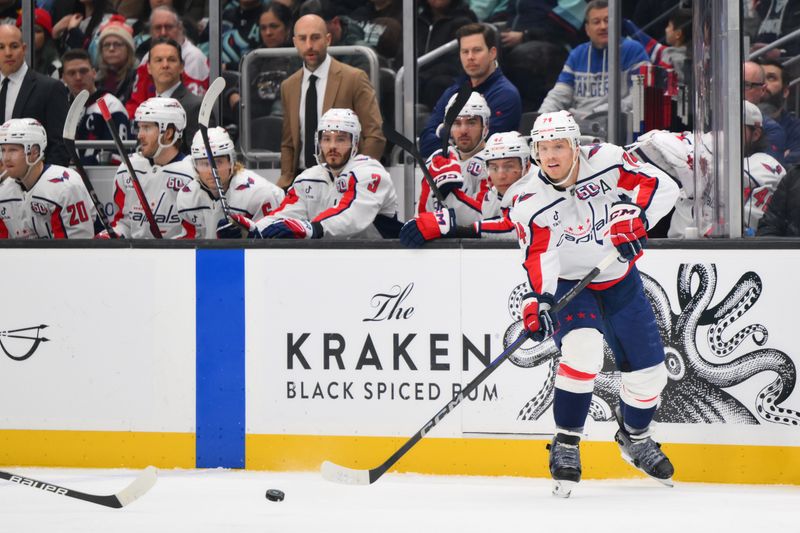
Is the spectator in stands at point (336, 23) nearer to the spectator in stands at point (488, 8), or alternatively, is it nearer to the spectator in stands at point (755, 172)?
the spectator in stands at point (488, 8)

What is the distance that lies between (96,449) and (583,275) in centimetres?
186

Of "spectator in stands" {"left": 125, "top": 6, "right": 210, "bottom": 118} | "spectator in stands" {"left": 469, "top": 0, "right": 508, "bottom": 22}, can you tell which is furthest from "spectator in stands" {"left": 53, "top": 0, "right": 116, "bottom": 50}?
"spectator in stands" {"left": 469, "top": 0, "right": 508, "bottom": 22}

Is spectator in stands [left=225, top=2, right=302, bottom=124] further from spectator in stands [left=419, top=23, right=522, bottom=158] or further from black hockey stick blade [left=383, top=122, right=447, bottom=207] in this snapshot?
black hockey stick blade [left=383, top=122, right=447, bottom=207]

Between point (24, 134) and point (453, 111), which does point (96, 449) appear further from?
point (453, 111)

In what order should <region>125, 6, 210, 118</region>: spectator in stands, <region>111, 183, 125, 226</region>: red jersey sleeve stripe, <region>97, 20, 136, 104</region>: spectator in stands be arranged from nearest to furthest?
<region>111, 183, 125, 226</region>: red jersey sleeve stripe < <region>125, 6, 210, 118</region>: spectator in stands < <region>97, 20, 136, 104</region>: spectator in stands

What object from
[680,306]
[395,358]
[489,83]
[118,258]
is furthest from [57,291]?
[680,306]

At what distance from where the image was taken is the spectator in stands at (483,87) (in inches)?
207

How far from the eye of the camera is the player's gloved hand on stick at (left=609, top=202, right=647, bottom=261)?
4012 millimetres

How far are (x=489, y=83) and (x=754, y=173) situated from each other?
1.26 metres

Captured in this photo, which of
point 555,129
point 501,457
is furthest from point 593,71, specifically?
point 501,457

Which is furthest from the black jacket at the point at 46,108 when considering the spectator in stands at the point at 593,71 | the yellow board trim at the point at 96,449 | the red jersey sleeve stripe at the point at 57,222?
the spectator in stands at the point at 593,71

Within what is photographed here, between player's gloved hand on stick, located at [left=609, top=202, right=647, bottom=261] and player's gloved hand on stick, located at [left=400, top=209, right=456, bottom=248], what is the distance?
67cm

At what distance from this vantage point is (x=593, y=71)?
5.27m

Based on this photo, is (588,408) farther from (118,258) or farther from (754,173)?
(118,258)
